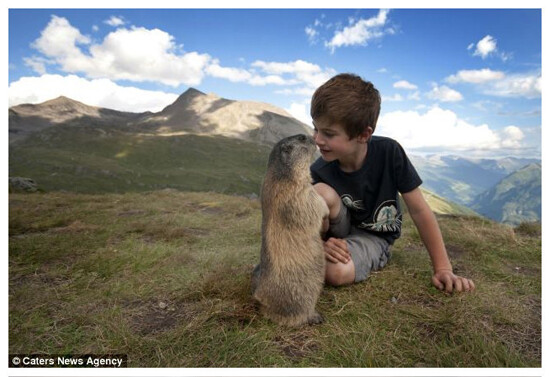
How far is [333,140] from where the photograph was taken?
4.53 metres

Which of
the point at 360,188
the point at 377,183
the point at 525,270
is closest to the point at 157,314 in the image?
the point at 360,188

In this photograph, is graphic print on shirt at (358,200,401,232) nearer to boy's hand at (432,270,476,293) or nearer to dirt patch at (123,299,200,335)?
boy's hand at (432,270,476,293)

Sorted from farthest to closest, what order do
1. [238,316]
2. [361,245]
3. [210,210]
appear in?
Result: [210,210], [361,245], [238,316]

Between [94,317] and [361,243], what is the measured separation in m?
3.83

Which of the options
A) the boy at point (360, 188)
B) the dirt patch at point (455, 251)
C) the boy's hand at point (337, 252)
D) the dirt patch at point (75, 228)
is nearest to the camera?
the boy at point (360, 188)

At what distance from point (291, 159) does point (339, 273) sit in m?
1.78

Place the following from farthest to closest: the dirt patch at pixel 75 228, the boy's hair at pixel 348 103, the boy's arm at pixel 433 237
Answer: the dirt patch at pixel 75 228
the boy's arm at pixel 433 237
the boy's hair at pixel 348 103

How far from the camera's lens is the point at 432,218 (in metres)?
4.89

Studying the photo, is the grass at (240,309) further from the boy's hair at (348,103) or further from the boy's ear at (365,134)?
the boy's hair at (348,103)

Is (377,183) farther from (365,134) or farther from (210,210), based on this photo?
(210,210)

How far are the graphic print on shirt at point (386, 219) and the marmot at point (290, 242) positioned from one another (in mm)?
1427

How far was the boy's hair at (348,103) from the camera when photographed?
4.32 meters

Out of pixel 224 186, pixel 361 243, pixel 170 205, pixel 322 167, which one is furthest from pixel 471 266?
pixel 224 186

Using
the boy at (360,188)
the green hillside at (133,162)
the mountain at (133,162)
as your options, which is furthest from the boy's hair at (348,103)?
the green hillside at (133,162)
